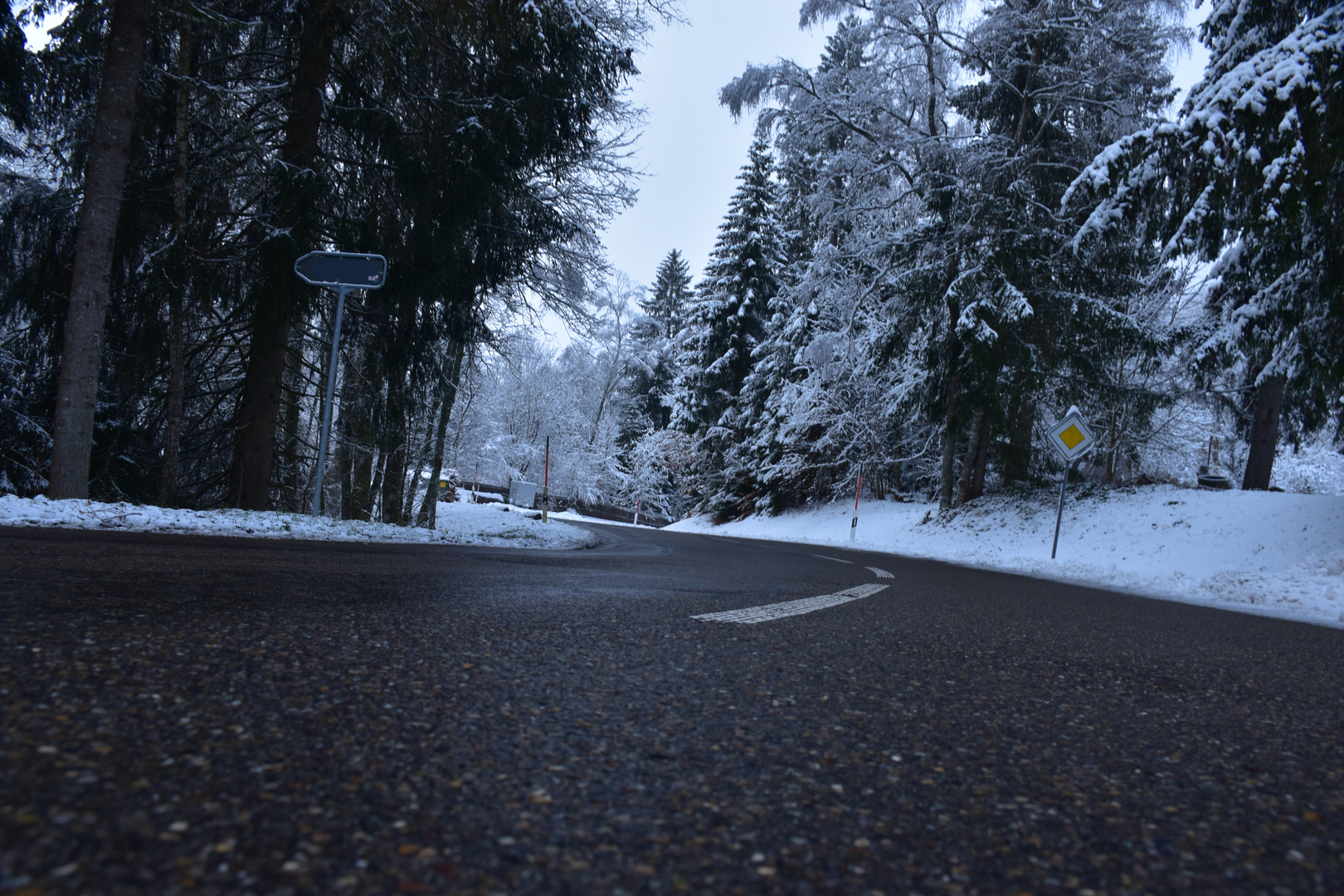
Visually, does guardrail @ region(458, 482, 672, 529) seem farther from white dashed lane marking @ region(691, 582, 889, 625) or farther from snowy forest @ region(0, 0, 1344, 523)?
white dashed lane marking @ region(691, 582, 889, 625)

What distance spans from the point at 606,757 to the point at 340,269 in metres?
8.22

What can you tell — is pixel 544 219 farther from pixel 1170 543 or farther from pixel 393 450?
pixel 1170 543

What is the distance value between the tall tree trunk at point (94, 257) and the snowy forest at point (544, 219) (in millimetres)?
32

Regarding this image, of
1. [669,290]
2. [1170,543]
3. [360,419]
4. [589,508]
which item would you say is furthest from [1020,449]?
[669,290]

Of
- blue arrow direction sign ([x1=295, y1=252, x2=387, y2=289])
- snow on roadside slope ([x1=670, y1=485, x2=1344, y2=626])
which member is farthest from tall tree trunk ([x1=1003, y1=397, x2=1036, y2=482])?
blue arrow direction sign ([x1=295, y1=252, x2=387, y2=289])

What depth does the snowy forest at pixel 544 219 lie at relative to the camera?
8570 mm

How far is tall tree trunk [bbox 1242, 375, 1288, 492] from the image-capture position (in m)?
16.1

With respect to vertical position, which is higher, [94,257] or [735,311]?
[735,311]

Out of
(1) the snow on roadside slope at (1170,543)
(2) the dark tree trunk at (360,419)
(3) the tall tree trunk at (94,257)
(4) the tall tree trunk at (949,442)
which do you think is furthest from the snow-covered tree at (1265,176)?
(3) the tall tree trunk at (94,257)

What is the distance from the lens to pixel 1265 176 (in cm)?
749

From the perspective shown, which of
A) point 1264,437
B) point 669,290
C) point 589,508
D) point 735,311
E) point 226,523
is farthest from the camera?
point 669,290

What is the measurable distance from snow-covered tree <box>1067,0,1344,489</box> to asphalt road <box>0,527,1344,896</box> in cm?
682

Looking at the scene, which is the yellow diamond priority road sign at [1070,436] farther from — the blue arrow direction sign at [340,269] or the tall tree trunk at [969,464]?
the blue arrow direction sign at [340,269]

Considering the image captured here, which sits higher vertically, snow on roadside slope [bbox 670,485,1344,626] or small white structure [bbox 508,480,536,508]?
snow on roadside slope [bbox 670,485,1344,626]
